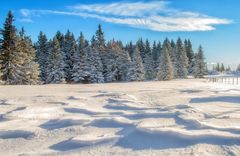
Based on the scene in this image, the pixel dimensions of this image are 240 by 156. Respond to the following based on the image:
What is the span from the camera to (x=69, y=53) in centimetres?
5731

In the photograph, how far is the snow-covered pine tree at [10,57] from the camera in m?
31.1

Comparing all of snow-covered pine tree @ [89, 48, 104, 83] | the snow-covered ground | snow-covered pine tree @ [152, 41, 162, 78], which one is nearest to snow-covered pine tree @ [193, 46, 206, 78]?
snow-covered pine tree @ [152, 41, 162, 78]

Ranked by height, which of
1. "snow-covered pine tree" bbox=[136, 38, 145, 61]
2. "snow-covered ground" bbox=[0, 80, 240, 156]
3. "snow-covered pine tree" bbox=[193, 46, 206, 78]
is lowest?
"snow-covered ground" bbox=[0, 80, 240, 156]

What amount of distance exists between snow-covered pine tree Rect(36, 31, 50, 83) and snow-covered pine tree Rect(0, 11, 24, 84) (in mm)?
17924

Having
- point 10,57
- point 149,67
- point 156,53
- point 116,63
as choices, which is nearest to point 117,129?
point 10,57

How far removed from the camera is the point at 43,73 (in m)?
51.3

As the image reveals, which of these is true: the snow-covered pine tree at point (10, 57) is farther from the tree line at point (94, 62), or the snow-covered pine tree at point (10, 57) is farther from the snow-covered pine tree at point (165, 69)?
the snow-covered pine tree at point (165, 69)

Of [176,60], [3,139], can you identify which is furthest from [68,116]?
[176,60]

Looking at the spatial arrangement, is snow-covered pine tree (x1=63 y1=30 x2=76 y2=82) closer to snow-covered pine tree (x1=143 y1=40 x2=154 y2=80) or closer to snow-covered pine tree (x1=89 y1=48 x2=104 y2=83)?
snow-covered pine tree (x1=89 y1=48 x2=104 y2=83)

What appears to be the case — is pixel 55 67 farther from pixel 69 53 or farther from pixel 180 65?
pixel 180 65

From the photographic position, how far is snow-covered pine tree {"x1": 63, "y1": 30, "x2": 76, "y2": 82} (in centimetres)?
5470

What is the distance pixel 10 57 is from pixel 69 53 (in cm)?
2634

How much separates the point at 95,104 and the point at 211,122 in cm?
363

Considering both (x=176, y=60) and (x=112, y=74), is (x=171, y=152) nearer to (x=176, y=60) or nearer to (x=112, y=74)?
(x=112, y=74)
